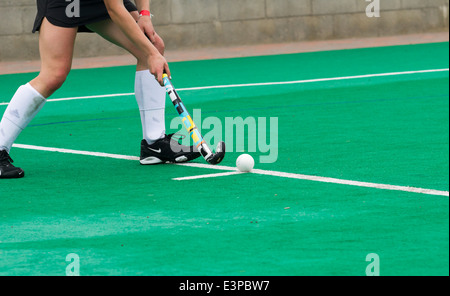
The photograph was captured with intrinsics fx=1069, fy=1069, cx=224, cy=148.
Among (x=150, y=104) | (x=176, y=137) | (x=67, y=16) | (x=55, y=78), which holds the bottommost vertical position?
(x=176, y=137)

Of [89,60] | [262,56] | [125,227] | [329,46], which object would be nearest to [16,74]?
[89,60]

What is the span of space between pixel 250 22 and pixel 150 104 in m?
11.5

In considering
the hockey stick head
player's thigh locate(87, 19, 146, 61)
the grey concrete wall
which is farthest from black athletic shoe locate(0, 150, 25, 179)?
the grey concrete wall

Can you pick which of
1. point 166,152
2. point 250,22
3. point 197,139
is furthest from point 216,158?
point 250,22

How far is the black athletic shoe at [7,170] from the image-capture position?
6.82m

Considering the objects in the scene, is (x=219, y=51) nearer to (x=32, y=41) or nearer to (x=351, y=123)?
(x=32, y=41)

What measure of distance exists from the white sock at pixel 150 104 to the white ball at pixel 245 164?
765 mm

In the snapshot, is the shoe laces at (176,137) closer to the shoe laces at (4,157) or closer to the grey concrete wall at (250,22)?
the shoe laces at (4,157)

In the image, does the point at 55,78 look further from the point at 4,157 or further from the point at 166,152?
the point at 166,152

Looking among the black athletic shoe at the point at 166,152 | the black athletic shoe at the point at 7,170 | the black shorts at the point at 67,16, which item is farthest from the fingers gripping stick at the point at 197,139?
the black athletic shoe at the point at 7,170

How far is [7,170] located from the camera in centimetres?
682

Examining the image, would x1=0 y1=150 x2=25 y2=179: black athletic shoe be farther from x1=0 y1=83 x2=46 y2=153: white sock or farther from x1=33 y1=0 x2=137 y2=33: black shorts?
x1=33 y1=0 x2=137 y2=33: black shorts

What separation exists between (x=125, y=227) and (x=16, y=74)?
10.1 meters

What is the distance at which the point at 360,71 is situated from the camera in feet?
44.2
